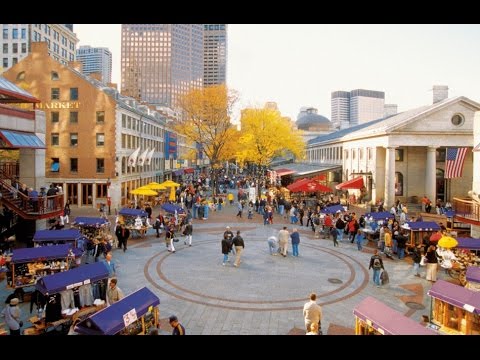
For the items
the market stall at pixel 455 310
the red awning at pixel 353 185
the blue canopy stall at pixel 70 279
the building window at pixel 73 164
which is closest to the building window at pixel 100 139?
the building window at pixel 73 164

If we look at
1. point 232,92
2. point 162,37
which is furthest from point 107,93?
point 162,37

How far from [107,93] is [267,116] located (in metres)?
20.5

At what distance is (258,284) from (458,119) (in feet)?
115

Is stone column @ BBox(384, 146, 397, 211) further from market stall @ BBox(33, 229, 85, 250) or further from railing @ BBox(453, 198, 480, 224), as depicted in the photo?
market stall @ BBox(33, 229, 85, 250)

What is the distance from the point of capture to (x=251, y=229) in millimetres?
28531

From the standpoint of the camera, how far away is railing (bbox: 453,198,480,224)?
22.1m

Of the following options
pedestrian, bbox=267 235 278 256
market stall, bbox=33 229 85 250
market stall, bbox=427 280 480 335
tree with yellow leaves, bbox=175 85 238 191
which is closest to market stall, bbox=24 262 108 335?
Result: market stall, bbox=33 229 85 250

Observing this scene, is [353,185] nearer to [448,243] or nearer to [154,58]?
[448,243]

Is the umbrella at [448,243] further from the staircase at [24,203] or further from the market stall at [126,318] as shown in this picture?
the staircase at [24,203]

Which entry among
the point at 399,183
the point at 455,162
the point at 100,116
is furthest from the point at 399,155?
the point at 100,116

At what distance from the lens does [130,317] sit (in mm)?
9727

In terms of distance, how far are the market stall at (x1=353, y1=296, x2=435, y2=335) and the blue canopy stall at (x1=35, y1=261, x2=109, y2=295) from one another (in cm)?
844

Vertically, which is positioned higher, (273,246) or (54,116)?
(54,116)
